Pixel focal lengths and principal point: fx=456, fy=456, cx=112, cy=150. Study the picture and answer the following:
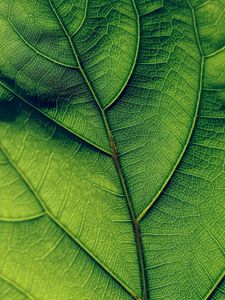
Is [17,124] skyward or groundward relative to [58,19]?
groundward

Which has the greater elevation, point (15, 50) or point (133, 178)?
point (15, 50)

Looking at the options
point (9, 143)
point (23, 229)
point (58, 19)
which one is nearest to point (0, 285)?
point (23, 229)

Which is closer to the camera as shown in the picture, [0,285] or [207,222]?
[0,285]

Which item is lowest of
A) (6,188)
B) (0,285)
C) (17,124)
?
(0,285)

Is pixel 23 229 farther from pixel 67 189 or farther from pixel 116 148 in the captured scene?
pixel 116 148

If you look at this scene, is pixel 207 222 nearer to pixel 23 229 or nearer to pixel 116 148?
pixel 116 148

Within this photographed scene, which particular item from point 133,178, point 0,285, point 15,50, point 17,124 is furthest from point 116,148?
point 0,285
